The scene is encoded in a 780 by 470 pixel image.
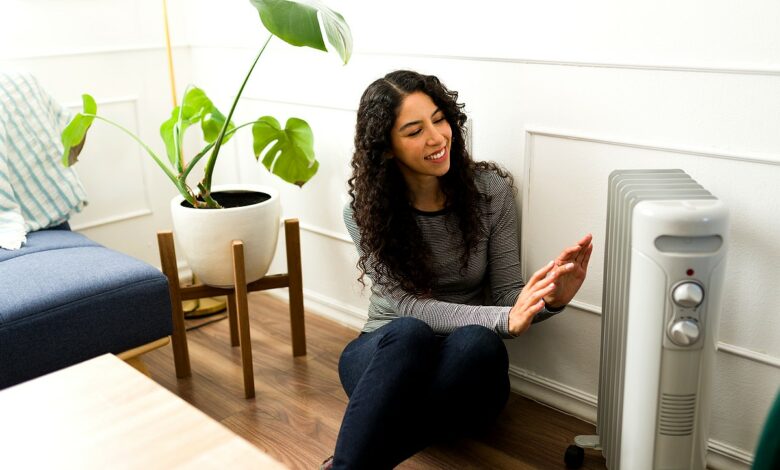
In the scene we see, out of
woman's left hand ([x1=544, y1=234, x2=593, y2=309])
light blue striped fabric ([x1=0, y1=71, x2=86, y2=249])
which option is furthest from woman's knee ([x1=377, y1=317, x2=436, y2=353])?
light blue striped fabric ([x1=0, y1=71, x2=86, y2=249])

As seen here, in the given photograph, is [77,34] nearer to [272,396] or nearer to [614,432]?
[272,396]

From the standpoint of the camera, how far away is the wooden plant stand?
7.26ft

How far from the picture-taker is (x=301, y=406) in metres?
2.18

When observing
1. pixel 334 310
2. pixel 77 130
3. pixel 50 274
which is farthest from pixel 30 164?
pixel 334 310

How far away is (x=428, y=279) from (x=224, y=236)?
0.65m

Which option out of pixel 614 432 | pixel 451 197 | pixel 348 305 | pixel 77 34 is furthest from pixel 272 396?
pixel 77 34

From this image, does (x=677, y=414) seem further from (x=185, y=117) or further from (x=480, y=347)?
(x=185, y=117)

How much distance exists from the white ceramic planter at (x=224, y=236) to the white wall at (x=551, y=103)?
33 cm

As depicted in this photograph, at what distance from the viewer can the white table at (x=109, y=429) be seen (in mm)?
1239

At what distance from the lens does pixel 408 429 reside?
1696 millimetres

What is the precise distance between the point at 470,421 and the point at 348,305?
922mm

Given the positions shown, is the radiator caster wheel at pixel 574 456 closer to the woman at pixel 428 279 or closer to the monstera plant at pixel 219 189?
the woman at pixel 428 279

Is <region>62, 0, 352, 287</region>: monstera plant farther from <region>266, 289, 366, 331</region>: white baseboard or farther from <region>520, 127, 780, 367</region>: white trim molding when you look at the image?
<region>520, 127, 780, 367</region>: white trim molding

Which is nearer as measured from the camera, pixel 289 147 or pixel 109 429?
pixel 109 429
